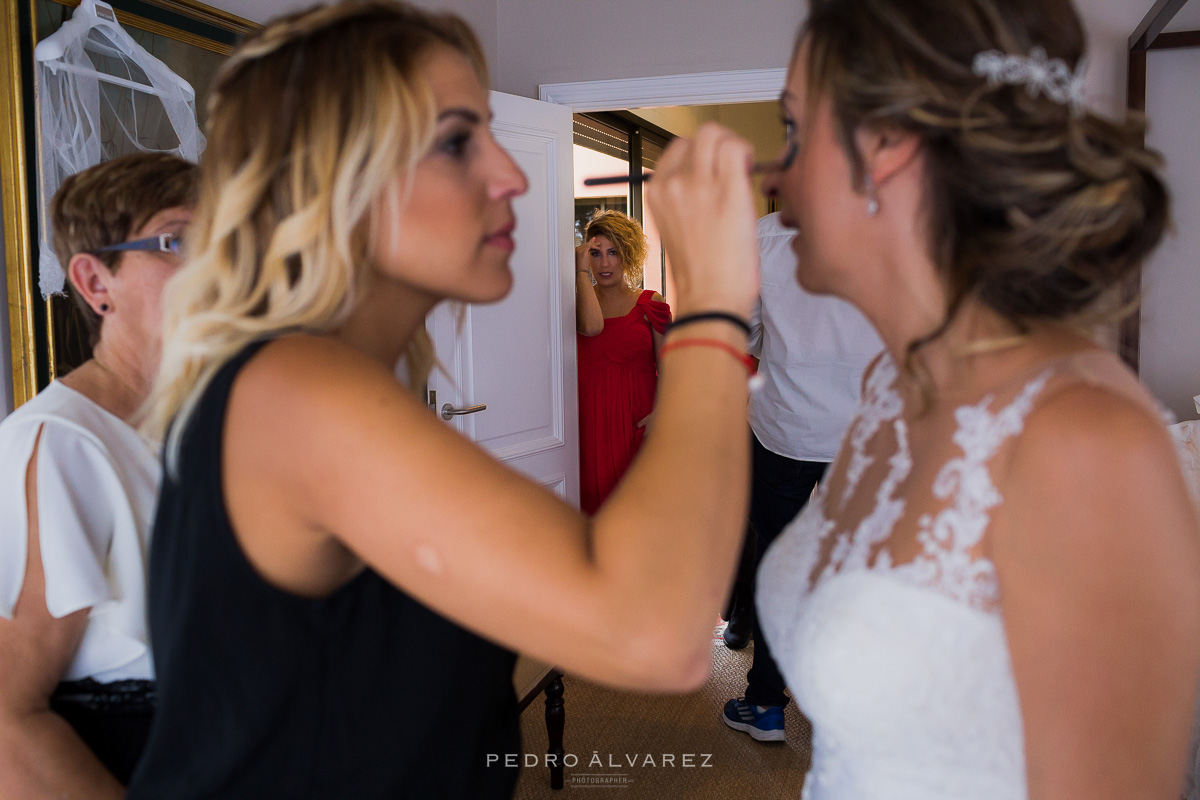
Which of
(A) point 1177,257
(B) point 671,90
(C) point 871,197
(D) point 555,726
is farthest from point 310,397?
(A) point 1177,257

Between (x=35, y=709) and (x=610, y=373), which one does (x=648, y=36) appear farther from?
(x=35, y=709)

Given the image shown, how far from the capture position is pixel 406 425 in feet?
2.06

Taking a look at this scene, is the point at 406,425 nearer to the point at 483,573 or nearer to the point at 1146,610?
the point at 483,573

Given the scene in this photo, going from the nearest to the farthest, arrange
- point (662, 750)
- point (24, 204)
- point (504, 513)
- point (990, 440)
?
point (504, 513), point (990, 440), point (24, 204), point (662, 750)

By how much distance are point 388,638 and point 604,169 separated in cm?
475

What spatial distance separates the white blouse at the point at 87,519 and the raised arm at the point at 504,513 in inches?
17.8

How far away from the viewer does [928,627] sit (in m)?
0.87

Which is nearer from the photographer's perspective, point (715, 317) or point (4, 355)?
point (715, 317)

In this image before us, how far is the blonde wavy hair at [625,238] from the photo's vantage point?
13.9ft

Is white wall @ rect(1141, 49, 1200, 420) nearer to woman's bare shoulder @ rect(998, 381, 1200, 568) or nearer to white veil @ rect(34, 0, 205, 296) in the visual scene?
woman's bare shoulder @ rect(998, 381, 1200, 568)

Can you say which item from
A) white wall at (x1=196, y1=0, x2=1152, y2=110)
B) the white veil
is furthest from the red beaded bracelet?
white wall at (x1=196, y1=0, x2=1152, y2=110)

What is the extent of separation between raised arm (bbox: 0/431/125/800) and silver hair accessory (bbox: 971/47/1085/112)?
3.51 ft

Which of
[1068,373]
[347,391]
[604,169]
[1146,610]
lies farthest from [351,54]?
[604,169]

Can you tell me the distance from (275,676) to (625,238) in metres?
3.68
